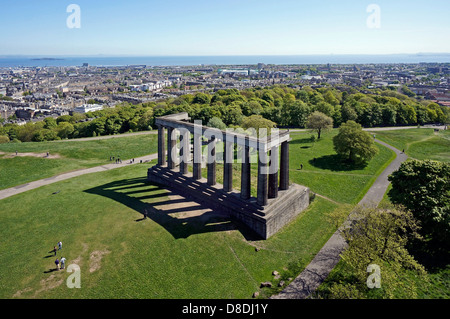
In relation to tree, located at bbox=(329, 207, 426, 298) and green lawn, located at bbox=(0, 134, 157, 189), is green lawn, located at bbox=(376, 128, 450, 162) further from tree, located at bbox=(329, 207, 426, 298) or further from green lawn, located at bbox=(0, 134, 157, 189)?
green lawn, located at bbox=(0, 134, 157, 189)

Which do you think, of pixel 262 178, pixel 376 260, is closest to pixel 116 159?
pixel 262 178

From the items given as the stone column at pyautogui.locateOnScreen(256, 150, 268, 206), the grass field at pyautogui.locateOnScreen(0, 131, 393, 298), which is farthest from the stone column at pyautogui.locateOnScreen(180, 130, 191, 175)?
the stone column at pyautogui.locateOnScreen(256, 150, 268, 206)

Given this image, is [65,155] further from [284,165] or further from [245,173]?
[284,165]

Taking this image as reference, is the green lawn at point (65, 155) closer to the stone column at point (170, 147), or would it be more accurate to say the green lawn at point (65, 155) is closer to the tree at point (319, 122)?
the stone column at point (170, 147)

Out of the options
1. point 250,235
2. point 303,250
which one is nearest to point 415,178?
point 303,250

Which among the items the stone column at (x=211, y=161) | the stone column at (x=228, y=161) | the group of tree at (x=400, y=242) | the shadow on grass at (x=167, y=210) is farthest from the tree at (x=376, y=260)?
the stone column at (x=211, y=161)

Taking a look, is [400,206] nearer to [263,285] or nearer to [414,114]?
[263,285]
